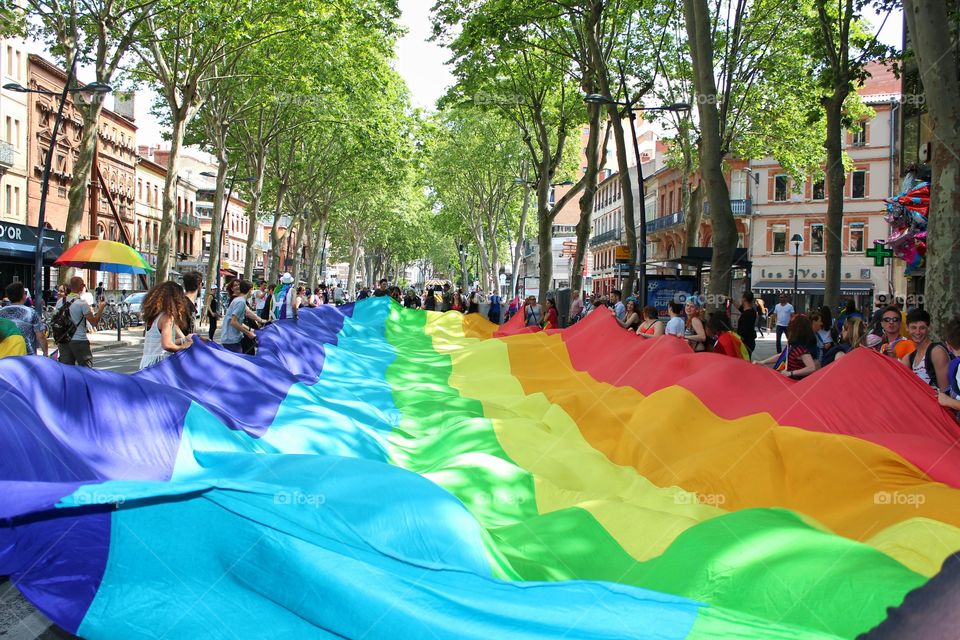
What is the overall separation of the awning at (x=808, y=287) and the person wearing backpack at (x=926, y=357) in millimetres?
46672

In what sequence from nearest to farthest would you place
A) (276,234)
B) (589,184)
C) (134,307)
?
1. (589,184)
2. (134,307)
3. (276,234)

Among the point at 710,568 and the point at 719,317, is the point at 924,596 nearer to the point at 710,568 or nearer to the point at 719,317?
the point at 710,568

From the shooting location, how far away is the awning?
5209cm

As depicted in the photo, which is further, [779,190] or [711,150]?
[779,190]

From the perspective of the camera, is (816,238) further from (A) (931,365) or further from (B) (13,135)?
(A) (931,365)

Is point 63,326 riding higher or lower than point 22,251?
lower

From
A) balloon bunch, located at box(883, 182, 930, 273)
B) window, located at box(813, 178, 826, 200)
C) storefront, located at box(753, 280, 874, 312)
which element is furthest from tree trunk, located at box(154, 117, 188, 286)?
window, located at box(813, 178, 826, 200)

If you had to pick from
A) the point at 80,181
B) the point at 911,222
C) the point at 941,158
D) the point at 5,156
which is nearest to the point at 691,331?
the point at 941,158

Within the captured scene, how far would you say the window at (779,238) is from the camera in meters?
56.3

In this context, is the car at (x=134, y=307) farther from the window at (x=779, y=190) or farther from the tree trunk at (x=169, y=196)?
the window at (x=779, y=190)

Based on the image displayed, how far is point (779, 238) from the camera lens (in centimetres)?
5662

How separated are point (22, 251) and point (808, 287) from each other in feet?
142

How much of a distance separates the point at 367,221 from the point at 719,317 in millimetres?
69647

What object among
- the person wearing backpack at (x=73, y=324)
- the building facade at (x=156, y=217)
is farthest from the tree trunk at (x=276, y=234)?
the person wearing backpack at (x=73, y=324)
